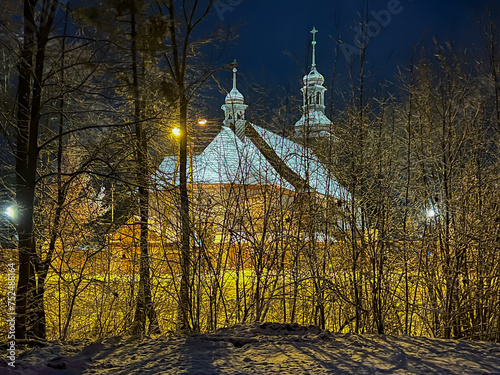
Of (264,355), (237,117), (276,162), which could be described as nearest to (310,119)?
(276,162)

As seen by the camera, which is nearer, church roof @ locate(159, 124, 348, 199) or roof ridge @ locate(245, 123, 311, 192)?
church roof @ locate(159, 124, 348, 199)

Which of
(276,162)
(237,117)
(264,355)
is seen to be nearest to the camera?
(264,355)

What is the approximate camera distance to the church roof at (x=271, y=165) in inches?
178

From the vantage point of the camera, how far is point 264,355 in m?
3.16

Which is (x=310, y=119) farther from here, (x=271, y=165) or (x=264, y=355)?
(x=264, y=355)

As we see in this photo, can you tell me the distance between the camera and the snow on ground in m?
2.89

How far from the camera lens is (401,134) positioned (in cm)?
486

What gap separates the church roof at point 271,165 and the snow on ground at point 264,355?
150 centimetres

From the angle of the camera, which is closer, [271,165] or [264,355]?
[264,355]

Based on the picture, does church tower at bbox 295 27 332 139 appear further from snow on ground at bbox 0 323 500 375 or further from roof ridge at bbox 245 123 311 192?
snow on ground at bbox 0 323 500 375

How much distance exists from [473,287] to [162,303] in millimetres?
3019

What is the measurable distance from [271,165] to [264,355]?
2152 millimetres

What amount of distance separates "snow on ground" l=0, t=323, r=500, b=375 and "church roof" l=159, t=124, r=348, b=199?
150 centimetres

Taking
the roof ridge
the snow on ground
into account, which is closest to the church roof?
the roof ridge
